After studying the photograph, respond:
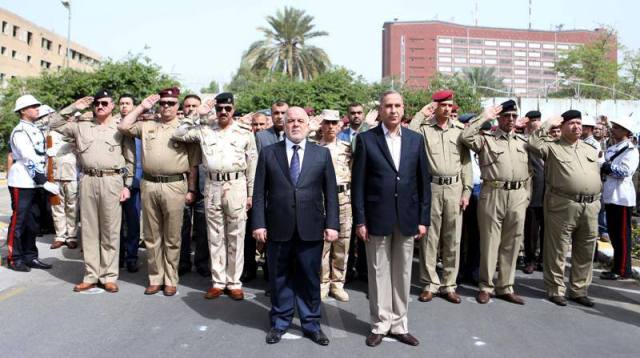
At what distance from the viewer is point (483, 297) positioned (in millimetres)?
5887

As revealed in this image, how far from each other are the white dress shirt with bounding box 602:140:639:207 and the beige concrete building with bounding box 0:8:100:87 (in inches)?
1772

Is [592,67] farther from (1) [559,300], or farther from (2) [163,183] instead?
(2) [163,183]

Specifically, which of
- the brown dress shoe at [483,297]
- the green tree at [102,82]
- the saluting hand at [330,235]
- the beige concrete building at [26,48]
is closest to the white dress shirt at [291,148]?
the saluting hand at [330,235]

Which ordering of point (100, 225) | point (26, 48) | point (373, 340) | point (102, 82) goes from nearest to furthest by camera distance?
point (373, 340), point (100, 225), point (102, 82), point (26, 48)

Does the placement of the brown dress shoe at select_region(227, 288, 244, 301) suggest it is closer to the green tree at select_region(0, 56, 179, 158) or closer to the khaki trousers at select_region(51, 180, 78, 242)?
the khaki trousers at select_region(51, 180, 78, 242)

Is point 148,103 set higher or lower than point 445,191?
higher

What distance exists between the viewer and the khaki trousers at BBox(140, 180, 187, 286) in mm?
5953

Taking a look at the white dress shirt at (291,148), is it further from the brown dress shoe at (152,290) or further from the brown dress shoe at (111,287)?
the brown dress shoe at (111,287)

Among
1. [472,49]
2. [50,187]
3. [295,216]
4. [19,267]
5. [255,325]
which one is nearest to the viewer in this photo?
[295,216]

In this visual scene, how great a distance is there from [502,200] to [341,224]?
1771mm

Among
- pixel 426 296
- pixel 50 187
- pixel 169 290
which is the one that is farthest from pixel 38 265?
pixel 426 296

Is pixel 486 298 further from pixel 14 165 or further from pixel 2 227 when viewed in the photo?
pixel 2 227

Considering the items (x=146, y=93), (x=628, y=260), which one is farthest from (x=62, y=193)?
(x=146, y=93)

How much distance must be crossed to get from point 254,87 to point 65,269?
22.9 meters
